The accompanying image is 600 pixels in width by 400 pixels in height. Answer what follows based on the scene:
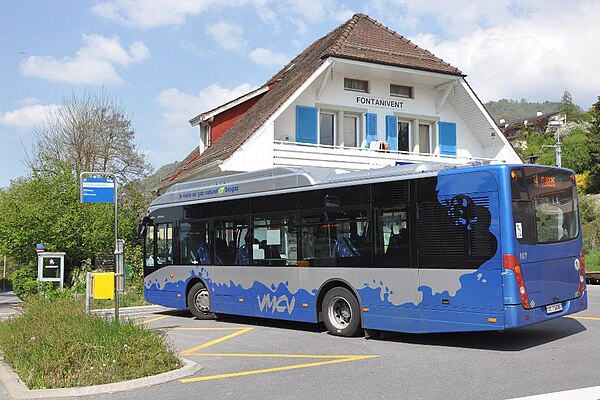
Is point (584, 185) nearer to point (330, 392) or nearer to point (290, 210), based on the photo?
point (290, 210)

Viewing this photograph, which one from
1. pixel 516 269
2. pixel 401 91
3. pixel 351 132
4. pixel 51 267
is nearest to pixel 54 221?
pixel 51 267

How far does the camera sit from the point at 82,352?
8312 mm

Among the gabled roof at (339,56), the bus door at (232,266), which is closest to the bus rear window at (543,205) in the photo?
the bus door at (232,266)

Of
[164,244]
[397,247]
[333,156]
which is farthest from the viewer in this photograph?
[333,156]

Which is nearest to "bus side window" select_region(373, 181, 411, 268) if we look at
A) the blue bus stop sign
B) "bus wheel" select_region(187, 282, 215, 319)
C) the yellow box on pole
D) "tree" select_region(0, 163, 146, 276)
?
the yellow box on pole

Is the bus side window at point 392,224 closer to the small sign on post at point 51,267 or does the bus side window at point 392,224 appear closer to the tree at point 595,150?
the small sign on post at point 51,267

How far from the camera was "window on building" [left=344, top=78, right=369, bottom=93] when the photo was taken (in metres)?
24.9

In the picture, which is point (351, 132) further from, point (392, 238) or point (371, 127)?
point (392, 238)

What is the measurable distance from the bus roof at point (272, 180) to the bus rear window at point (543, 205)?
3.74 feet

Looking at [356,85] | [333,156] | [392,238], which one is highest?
[356,85]

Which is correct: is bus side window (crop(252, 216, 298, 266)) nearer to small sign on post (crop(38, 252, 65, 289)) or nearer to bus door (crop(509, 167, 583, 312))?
bus door (crop(509, 167, 583, 312))

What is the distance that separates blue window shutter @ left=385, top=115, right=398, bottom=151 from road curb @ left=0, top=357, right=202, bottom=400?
18.1 m

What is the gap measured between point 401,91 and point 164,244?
1323cm

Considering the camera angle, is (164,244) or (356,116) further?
(356,116)
